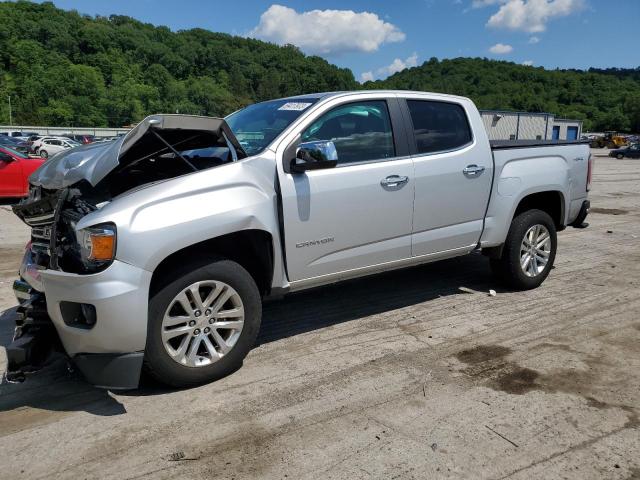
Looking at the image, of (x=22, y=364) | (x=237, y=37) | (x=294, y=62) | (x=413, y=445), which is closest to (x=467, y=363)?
(x=413, y=445)

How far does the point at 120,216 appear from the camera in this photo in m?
3.15

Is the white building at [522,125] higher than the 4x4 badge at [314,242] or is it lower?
higher

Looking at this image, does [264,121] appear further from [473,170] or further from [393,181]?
[473,170]

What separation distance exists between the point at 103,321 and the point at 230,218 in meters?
0.99

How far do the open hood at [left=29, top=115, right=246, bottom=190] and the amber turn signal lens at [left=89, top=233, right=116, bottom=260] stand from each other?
1.30 ft

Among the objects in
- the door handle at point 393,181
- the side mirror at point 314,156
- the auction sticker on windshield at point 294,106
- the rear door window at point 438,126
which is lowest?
the door handle at point 393,181

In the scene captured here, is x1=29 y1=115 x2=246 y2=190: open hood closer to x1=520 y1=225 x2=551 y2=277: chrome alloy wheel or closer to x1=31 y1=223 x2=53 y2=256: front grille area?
x1=31 y1=223 x2=53 y2=256: front grille area

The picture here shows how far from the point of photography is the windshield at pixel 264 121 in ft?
13.4

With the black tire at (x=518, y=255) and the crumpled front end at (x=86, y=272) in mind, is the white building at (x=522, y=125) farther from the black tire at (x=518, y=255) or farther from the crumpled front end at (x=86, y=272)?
the crumpled front end at (x=86, y=272)

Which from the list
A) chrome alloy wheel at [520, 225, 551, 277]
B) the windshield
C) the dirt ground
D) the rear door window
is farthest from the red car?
chrome alloy wheel at [520, 225, 551, 277]

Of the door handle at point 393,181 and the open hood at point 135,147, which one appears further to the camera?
the door handle at point 393,181

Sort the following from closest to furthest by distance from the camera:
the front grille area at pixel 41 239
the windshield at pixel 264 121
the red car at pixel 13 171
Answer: the front grille area at pixel 41 239
the windshield at pixel 264 121
the red car at pixel 13 171

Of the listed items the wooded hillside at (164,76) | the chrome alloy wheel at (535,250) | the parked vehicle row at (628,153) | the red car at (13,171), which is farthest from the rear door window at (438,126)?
the wooded hillside at (164,76)

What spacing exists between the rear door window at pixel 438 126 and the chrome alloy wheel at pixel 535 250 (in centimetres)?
128
